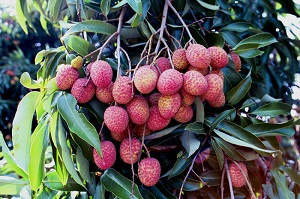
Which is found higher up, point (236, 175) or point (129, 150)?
point (129, 150)

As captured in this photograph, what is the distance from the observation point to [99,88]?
63cm

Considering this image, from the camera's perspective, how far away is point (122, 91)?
590 millimetres

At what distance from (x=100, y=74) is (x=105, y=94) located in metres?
0.05

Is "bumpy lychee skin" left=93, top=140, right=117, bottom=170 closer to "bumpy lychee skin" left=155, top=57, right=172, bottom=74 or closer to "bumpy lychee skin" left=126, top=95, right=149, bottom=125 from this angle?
"bumpy lychee skin" left=126, top=95, right=149, bottom=125

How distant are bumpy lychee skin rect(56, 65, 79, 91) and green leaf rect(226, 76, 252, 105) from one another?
0.33 meters

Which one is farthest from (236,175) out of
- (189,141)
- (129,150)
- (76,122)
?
(76,122)

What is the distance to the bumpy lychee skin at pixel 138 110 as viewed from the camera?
0.59m

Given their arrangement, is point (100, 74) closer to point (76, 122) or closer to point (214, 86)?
point (76, 122)

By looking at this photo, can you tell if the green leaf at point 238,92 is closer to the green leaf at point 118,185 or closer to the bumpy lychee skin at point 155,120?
the bumpy lychee skin at point 155,120

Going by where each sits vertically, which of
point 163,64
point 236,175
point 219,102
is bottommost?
point 236,175

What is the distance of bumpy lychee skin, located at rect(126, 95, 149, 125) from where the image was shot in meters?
0.59

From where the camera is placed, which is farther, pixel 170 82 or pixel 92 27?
pixel 92 27

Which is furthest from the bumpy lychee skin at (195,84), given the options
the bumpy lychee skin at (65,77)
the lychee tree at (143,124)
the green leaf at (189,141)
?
the bumpy lychee skin at (65,77)

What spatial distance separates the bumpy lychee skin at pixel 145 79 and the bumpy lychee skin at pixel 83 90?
9cm
